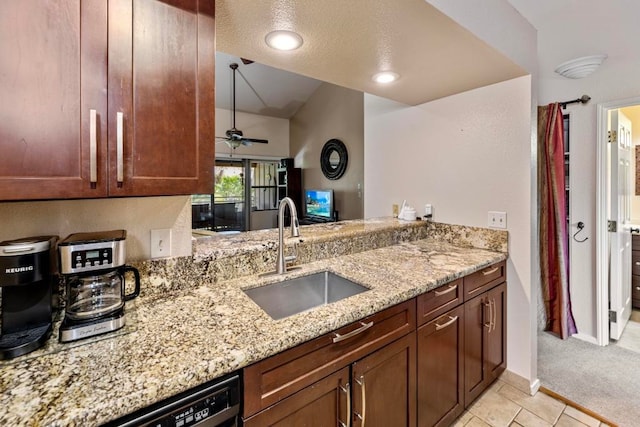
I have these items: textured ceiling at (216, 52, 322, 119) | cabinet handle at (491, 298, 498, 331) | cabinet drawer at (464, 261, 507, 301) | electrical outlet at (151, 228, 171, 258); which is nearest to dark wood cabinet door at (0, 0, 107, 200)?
electrical outlet at (151, 228, 171, 258)

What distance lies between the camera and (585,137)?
248cm

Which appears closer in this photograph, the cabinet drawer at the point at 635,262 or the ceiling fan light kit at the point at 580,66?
the ceiling fan light kit at the point at 580,66

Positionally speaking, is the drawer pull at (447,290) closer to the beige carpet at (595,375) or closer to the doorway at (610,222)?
the beige carpet at (595,375)

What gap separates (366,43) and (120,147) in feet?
3.87

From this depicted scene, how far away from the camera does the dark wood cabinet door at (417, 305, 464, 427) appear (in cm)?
143

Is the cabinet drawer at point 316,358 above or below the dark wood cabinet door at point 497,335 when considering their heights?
above

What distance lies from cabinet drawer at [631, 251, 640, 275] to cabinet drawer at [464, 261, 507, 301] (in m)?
2.00

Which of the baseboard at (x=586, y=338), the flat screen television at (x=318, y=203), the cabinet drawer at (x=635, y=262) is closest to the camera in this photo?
the baseboard at (x=586, y=338)

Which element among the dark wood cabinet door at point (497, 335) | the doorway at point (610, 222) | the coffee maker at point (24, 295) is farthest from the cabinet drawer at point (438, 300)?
the doorway at point (610, 222)

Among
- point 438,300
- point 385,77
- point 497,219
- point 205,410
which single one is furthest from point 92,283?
point 497,219

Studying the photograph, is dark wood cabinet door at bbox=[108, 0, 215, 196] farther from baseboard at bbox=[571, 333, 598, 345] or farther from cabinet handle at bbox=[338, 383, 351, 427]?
baseboard at bbox=[571, 333, 598, 345]

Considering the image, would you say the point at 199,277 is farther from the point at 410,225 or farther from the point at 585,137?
the point at 585,137

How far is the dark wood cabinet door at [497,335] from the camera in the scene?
6.16 feet

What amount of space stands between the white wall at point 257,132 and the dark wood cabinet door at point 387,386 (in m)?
5.35
